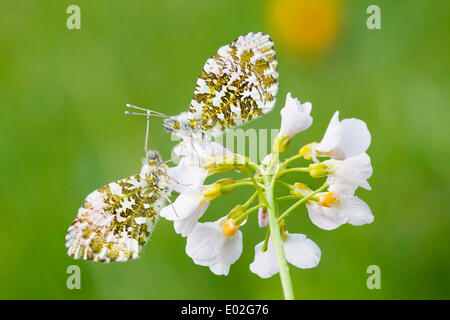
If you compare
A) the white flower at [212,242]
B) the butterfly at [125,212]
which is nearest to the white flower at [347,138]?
the white flower at [212,242]

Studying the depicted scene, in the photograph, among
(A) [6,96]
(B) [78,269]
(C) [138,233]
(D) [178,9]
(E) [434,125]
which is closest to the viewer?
(C) [138,233]

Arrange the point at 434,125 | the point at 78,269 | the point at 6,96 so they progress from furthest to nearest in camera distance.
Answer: the point at 6,96, the point at 434,125, the point at 78,269

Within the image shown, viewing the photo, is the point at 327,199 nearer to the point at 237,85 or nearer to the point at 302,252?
the point at 302,252

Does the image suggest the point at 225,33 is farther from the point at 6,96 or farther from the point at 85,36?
the point at 6,96

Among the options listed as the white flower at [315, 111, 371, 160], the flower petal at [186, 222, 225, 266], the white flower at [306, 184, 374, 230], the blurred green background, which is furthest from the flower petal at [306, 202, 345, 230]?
the blurred green background

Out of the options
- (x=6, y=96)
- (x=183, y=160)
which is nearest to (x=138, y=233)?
(x=183, y=160)

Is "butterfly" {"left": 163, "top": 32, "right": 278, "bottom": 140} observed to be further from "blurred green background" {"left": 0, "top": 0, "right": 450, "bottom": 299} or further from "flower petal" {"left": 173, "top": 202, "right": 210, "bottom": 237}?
"blurred green background" {"left": 0, "top": 0, "right": 450, "bottom": 299}
